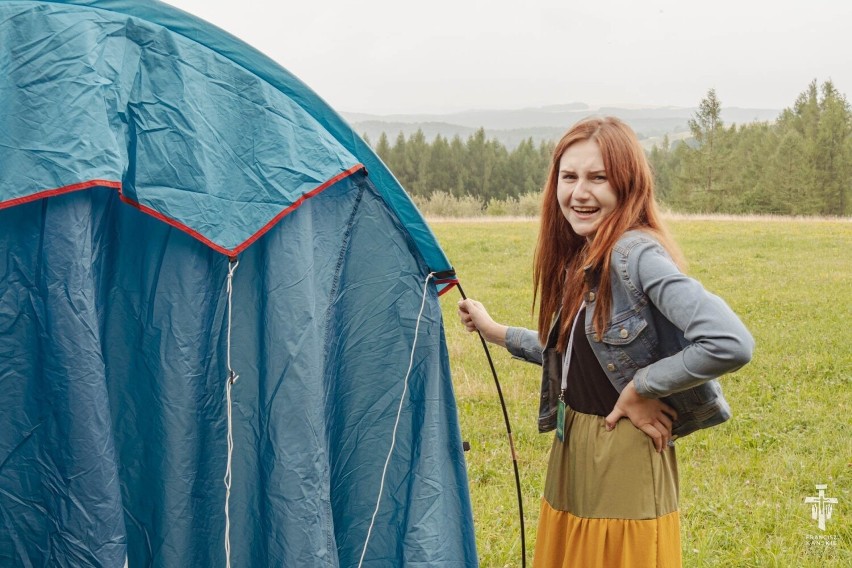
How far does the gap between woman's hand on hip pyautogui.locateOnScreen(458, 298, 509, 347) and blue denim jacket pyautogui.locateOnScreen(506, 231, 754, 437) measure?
491 millimetres

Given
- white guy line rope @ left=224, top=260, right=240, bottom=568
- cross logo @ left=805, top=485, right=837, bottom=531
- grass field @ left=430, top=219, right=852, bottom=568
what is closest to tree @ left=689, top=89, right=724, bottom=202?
grass field @ left=430, top=219, right=852, bottom=568

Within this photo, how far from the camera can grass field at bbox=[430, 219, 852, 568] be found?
12.9 ft

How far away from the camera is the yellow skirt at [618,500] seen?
239 centimetres

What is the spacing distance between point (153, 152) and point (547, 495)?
1580 mm

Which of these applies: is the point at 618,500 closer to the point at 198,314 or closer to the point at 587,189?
Answer: the point at 587,189

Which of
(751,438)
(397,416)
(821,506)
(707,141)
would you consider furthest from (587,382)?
(707,141)

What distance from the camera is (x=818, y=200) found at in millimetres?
42375

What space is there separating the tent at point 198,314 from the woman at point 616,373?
1.80 feet

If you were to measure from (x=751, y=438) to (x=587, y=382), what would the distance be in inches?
128

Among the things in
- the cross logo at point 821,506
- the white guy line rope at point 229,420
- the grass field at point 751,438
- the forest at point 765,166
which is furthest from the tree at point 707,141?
the white guy line rope at point 229,420

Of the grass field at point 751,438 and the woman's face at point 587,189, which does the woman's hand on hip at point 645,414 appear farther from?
the grass field at point 751,438

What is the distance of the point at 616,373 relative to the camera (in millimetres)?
2402

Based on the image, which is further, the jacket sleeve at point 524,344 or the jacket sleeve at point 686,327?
the jacket sleeve at point 524,344

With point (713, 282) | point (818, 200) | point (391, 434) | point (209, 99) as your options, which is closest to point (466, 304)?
point (391, 434)
